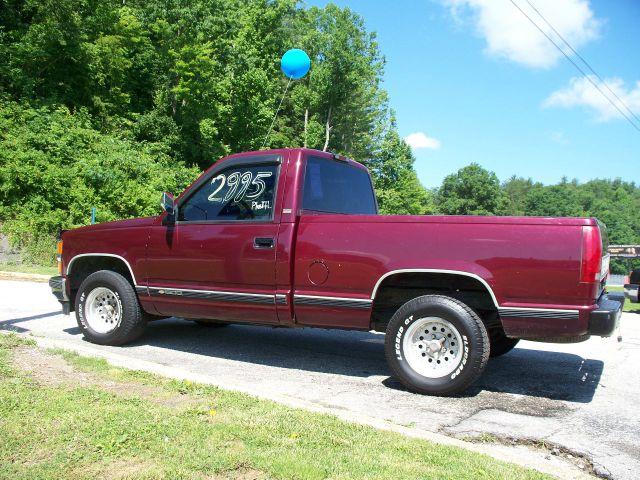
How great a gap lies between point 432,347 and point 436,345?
1.6 inches

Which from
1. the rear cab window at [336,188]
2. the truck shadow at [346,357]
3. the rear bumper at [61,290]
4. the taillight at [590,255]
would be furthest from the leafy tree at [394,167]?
the taillight at [590,255]

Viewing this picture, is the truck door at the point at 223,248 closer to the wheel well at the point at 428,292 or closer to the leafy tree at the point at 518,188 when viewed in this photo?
the wheel well at the point at 428,292

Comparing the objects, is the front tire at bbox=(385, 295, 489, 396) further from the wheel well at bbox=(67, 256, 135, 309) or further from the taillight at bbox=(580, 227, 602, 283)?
the wheel well at bbox=(67, 256, 135, 309)

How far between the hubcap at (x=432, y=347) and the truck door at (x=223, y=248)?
131 centimetres

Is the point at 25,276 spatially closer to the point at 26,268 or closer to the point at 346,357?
the point at 26,268

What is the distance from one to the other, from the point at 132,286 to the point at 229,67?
3111 cm

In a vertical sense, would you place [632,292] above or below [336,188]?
below

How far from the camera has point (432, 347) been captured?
16.1 feet

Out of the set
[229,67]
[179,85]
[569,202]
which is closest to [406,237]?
[179,85]

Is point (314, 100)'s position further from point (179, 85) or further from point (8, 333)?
point (8, 333)

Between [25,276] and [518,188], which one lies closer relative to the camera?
[25,276]

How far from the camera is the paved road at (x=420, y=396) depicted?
4.08 m

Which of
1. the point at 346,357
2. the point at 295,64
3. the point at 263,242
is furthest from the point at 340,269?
the point at 295,64

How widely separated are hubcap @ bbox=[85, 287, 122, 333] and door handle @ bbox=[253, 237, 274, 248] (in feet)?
6.68
